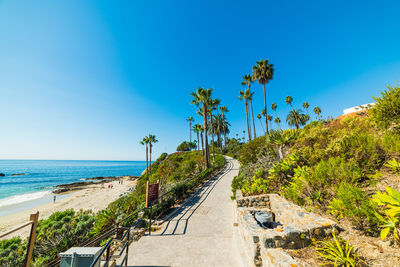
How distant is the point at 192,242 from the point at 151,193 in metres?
3.00

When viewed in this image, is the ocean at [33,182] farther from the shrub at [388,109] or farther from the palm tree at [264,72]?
the palm tree at [264,72]

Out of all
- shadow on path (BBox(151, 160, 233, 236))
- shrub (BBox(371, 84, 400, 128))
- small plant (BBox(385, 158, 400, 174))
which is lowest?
shadow on path (BBox(151, 160, 233, 236))

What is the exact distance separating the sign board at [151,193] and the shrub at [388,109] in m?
9.73

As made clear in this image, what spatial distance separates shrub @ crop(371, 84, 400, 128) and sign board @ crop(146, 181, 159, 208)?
383 inches

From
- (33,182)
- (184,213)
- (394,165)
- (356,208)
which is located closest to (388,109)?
(394,165)

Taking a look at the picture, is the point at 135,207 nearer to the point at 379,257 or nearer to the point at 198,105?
the point at 379,257

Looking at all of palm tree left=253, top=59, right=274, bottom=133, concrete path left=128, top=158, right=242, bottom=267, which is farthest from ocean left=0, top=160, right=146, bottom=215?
palm tree left=253, top=59, right=274, bottom=133

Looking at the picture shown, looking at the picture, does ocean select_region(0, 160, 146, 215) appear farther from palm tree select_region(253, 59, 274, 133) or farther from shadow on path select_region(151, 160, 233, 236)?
palm tree select_region(253, 59, 274, 133)

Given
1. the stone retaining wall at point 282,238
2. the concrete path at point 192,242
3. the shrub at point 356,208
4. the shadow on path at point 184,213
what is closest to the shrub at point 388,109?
the shrub at point 356,208

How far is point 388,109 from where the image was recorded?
18.2ft

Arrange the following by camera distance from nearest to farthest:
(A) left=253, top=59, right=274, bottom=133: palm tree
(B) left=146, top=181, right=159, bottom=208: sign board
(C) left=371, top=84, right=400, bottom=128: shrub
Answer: (C) left=371, top=84, right=400, bottom=128: shrub, (B) left=146, top=181, right=159, bottom=208: sign board, (A) left=253, top=59, right=274, bottom=133: palm tree

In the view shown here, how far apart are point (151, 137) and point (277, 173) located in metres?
36.6

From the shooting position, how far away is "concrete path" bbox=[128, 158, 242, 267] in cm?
433

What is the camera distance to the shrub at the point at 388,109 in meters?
5.38
